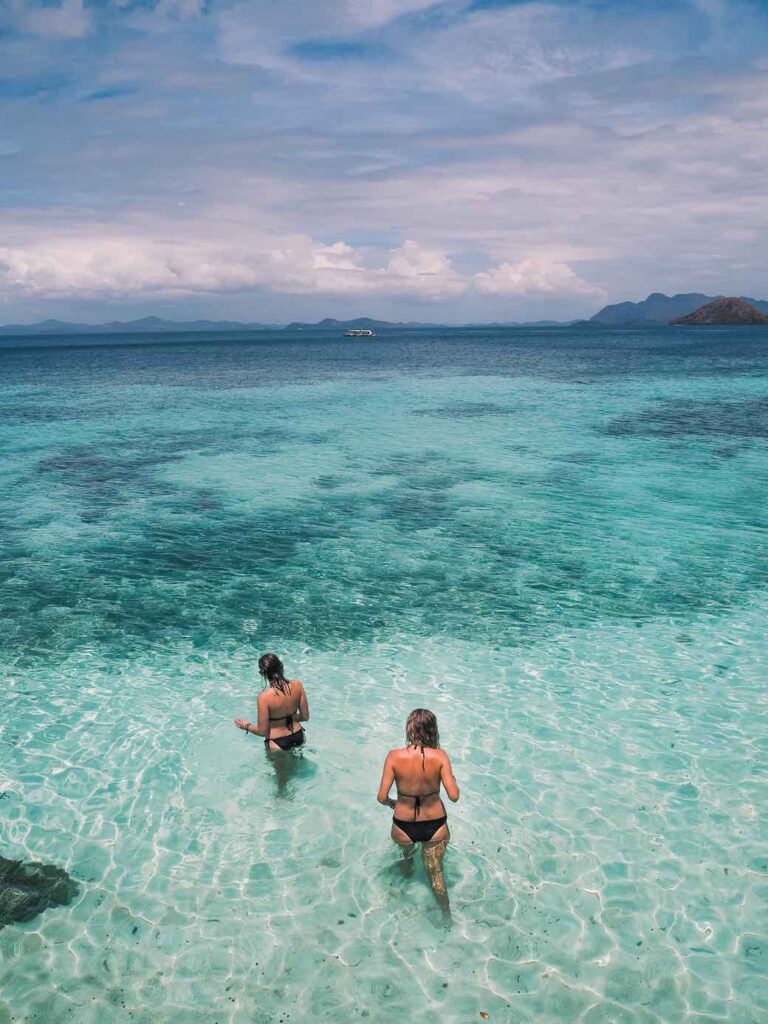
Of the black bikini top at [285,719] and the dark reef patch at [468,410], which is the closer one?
the black bikini top at [285,719]

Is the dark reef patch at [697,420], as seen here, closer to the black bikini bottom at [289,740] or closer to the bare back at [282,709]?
the black bikini bottom at [289,740]

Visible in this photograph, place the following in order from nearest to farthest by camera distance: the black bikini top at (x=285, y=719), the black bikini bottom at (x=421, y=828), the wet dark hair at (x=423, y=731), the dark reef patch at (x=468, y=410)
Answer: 1. the wet dark hair at (x=423, y=731)
2. the black bikini bottom at (x=421, y=828)
3. the black bikini top at (x=285, y=719)
4. the dark reef patch at (x=468, y=410)

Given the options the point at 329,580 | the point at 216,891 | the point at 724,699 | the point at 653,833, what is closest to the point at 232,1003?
the point at 216,891

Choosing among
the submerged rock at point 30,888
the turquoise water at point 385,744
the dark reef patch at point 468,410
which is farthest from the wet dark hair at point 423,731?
the dark reef patch at point 468,410

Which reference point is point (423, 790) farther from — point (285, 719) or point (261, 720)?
point (261, 720)

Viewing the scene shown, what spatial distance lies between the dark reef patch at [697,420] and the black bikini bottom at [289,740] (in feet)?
102

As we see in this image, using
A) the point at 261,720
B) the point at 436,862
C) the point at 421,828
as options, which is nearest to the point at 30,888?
the point at 261,720

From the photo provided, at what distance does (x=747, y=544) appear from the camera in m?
19.4

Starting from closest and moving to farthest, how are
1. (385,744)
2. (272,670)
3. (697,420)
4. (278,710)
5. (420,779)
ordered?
1. (420,779)
2. (272,670)
3. (278,710)
4. (385,744)
5. (697,420)

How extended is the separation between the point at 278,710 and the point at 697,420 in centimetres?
3912

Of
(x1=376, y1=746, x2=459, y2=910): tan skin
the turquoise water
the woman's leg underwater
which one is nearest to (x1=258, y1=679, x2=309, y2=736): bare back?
the turquoise water

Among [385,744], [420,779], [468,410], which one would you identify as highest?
[468,410]

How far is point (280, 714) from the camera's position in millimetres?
9742

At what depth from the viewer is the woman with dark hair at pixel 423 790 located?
303 inches
